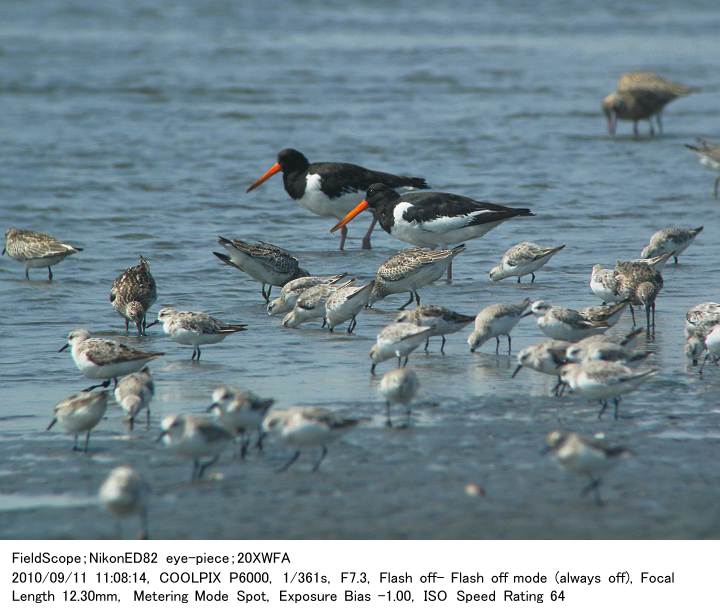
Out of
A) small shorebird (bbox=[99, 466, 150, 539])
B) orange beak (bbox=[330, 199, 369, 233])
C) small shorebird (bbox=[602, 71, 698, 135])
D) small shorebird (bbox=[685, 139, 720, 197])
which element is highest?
small shorebird (bbox=[602, 71, 698, 135])

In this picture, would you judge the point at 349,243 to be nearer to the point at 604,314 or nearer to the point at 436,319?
the point at 436,319

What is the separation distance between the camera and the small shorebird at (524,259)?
1482 cm

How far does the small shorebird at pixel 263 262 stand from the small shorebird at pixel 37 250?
216 centimetres

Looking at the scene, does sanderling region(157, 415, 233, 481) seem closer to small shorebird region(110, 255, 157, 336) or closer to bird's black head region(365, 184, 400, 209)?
small shorebird region(110, 255, 157, 336)

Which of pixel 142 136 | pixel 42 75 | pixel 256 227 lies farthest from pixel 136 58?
pixel 256 227

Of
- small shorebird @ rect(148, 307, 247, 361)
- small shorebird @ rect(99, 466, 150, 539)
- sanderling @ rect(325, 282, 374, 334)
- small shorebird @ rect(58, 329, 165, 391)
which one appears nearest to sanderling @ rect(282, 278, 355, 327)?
sanderling @ rect(325, 282, 374, 334)

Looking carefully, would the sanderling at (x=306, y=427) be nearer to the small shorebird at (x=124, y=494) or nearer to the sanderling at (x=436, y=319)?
the small shorebird at (x=124, y=494)

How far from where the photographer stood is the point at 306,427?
8289mm

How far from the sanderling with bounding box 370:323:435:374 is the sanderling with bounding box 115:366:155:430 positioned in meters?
2.17

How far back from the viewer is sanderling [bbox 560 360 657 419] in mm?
9219

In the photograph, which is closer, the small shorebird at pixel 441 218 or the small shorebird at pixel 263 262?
the small shorebird at pixel 263 262

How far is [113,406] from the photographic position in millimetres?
10281

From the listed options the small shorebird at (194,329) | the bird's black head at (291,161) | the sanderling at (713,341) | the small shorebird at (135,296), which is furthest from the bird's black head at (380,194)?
the sanderling at (713,341)
